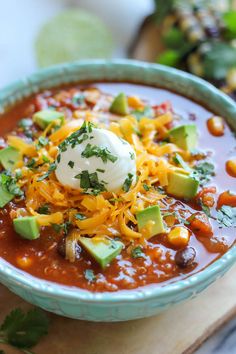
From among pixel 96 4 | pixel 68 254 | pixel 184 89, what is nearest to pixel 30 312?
pixel 68 254

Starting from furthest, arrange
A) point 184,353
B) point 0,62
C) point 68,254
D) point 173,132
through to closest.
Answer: point 0,62
point 173,132
point 184,353
point 68,254

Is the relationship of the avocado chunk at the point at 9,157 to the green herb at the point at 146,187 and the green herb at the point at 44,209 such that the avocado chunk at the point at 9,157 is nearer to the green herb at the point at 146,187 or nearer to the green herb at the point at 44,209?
the green herb at the point at 44,209

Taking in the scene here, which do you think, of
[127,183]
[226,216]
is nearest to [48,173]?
[127,183]

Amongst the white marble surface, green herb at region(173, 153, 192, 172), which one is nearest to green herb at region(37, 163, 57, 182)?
green herb at region(173, 153, 192, 172)

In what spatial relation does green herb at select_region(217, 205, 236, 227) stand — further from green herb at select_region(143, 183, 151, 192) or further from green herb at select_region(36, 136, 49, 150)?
green herb at select_region(36, 136, 49, 150)

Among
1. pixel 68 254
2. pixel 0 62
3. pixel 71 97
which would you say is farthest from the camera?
pixel 0 62

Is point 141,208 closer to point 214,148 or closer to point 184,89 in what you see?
point 214,148

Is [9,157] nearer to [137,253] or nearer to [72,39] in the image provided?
[137,253]
